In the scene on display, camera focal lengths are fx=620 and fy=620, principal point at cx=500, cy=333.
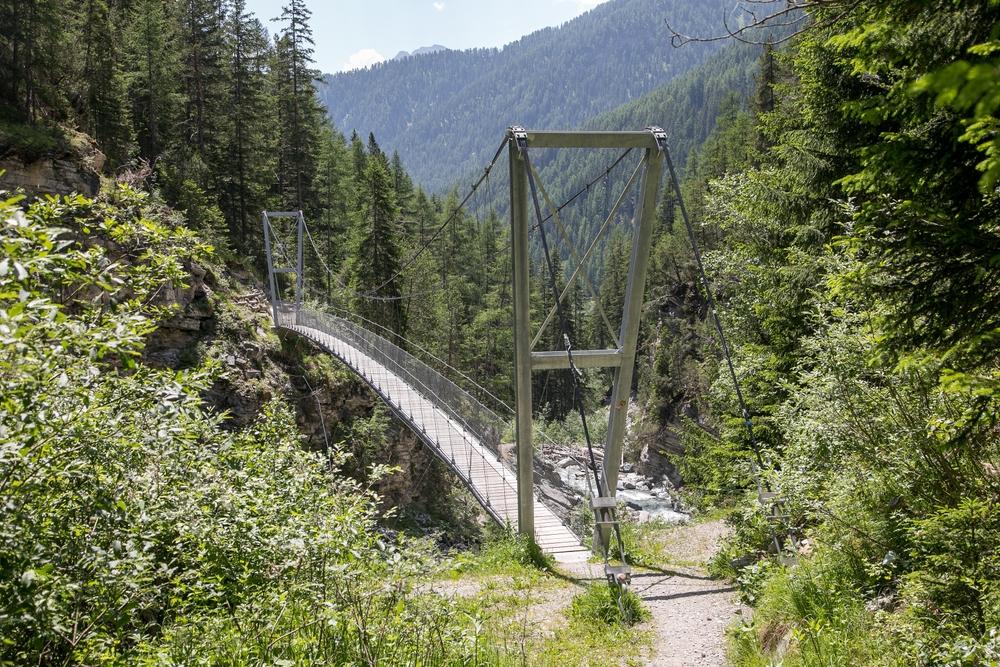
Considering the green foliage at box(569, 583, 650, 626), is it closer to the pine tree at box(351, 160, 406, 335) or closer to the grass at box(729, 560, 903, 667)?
the grass at box(729, 560, 903, 667)

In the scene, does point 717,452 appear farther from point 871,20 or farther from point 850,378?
point 871,20

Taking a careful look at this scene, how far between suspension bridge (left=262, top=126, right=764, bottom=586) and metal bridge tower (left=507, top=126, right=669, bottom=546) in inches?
0.4

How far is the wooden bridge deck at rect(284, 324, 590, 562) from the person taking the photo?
8031 mm

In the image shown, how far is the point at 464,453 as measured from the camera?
36.2 feet

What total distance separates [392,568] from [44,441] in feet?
5.17

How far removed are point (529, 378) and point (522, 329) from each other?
1.71ft

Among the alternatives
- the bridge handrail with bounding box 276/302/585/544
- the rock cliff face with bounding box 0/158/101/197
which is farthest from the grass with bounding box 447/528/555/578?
the rock cliff face with bounding box 0/158/101/197

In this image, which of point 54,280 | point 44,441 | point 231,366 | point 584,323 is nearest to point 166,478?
point 44,441

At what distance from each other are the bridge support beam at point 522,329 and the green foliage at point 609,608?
1.81 m

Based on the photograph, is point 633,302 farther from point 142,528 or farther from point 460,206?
point 460,206

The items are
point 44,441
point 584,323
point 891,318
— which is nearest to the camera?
point 44,441

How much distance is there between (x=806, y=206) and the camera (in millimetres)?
7812

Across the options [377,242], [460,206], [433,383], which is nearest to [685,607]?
[433,383]

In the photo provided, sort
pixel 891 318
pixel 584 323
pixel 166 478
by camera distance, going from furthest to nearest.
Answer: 1. pixel 584 323
2. pixel 166 478
3. pixel 891 318
